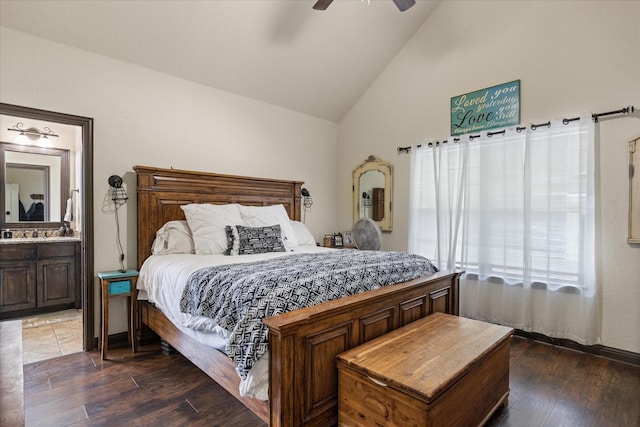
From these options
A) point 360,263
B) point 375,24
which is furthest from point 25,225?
point 375,24

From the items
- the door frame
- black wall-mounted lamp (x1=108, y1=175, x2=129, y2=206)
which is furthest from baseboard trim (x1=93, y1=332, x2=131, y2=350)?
black wall-mounted lamp (x1=108, y1=175, x2=129, y2=206)

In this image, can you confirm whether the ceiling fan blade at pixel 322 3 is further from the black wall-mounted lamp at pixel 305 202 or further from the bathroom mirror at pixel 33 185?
the bathroom mirror at pixel 33 185

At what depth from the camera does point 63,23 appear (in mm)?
2609

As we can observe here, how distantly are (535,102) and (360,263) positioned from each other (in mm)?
2345

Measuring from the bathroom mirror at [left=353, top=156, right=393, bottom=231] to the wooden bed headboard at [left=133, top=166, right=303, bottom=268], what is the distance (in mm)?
1192

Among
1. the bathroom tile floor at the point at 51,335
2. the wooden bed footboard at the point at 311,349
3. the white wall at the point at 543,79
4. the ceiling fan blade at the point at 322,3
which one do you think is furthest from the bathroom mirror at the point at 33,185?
the white wall at the point at 543,79

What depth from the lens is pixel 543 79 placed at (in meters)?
3.10

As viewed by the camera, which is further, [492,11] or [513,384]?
[492,11]

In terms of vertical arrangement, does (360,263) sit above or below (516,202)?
below

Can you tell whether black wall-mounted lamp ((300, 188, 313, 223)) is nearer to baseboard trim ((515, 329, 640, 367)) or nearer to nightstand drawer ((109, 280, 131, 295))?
nightstand drawer ((109, 280, 131, 295))

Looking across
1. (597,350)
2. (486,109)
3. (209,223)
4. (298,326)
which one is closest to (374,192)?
(486,109)

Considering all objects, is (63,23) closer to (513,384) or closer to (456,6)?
(456,6)

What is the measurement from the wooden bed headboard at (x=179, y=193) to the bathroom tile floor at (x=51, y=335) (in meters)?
0.91

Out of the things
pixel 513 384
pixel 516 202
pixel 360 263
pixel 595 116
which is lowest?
pixel 513 384
